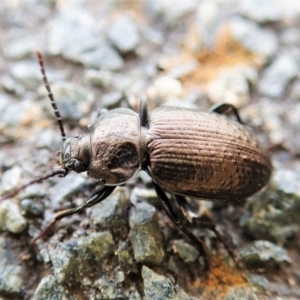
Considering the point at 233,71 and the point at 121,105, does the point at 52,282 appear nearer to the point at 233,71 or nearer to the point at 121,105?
the point at 121,105

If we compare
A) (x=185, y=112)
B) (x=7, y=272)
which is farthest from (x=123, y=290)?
(x=185, y=112)

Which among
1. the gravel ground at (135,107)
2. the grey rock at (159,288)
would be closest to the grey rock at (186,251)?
the gravel ground at (135,107)

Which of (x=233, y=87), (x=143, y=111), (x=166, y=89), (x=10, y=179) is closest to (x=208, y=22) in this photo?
(x=233, y=87)

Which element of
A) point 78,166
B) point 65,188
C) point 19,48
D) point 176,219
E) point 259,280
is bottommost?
point 259,280

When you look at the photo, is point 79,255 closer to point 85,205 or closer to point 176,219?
point 85,205

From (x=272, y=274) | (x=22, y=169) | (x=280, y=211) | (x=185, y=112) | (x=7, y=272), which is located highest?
(x=185, y=112)

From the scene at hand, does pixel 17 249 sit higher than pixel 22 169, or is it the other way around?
pixel 22 169
